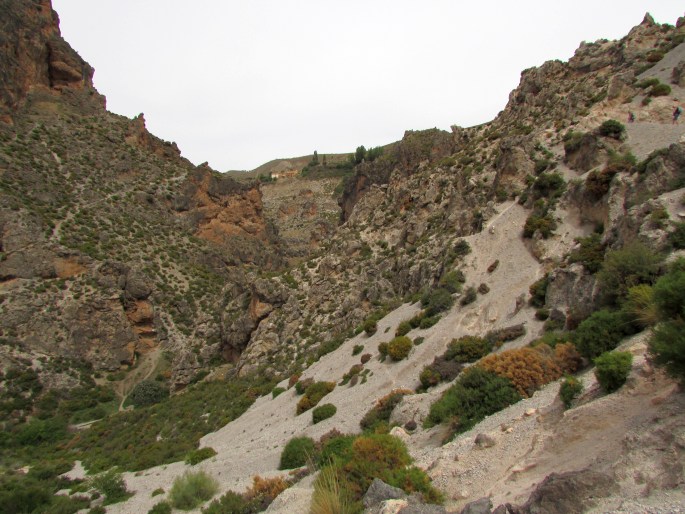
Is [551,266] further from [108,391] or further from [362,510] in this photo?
[108,391]

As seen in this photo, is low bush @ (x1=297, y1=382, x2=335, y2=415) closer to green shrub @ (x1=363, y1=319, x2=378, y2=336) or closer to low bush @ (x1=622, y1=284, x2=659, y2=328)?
green shrub @ (x1=363, y1=319, x2=378, y2=336)

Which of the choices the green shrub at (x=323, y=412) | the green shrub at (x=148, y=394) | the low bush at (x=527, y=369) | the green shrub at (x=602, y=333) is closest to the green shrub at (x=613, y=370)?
the green shrub at (x=602, y=333)

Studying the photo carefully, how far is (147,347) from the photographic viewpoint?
51312mm

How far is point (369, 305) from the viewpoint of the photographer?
105 ft

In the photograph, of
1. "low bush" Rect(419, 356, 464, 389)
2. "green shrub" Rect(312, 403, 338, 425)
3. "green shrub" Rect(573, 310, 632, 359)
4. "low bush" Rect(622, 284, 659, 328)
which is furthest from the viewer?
"green shrub" Rect(312, 403, 338, 425)

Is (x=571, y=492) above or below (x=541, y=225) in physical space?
below

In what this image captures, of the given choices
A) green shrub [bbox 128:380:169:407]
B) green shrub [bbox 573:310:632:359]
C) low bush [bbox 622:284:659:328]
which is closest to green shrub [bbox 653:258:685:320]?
low bush [bbox 622:284:659:328]

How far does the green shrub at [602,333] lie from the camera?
34.5 feet

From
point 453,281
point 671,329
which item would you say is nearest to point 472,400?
point 671,329

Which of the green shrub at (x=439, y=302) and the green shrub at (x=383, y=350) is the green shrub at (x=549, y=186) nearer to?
the green shrub at (x=439, y=302)

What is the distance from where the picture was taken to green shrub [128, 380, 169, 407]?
138 feet

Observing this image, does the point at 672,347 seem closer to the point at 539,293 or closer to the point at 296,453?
the point at 539,293

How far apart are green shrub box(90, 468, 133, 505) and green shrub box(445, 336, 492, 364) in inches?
610

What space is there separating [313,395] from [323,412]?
3.12m
